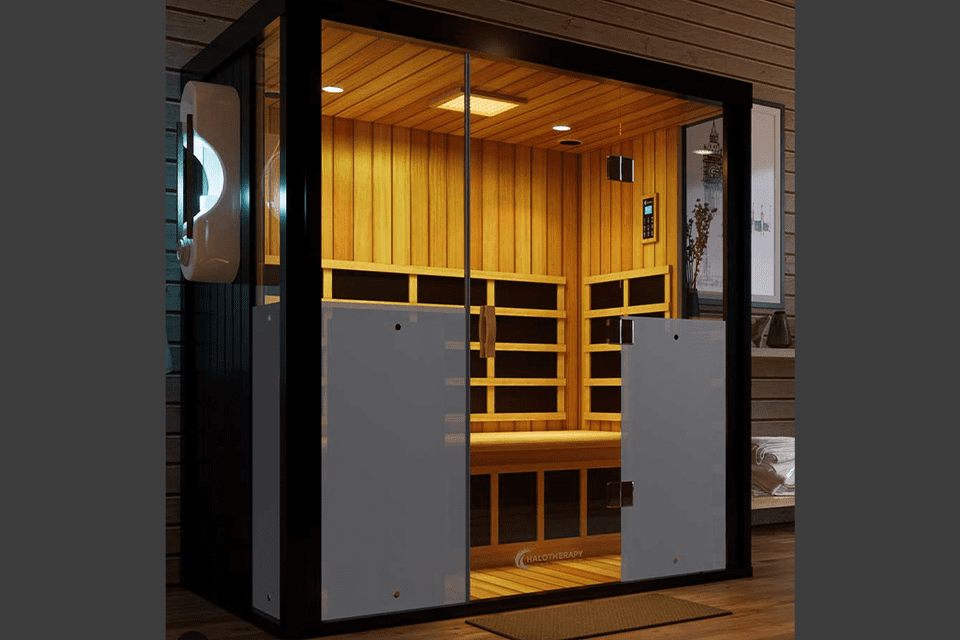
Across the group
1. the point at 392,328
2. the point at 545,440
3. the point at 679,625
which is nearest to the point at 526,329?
the point at 545,440

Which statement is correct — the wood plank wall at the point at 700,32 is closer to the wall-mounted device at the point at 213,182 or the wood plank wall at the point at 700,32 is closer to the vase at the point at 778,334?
the vase at the point at 778,334

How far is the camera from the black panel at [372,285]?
3.41m

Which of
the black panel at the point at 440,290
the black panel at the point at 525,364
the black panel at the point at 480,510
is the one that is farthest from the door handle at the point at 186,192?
the black panel at the point at 480,510

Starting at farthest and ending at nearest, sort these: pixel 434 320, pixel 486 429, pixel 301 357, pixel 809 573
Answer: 1. pixel 486 429
2. pixel 434 320
3. pixel 301 357
4. pixel 809 573

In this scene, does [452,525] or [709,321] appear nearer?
[452,525]

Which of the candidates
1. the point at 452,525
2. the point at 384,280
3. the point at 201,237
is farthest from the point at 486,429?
the point at 201,237

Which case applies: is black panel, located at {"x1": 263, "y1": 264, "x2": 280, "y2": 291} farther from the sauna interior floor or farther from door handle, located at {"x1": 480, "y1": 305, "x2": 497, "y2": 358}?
the sauna interior floor

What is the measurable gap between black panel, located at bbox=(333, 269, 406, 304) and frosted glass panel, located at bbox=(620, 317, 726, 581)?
1121 millimetres

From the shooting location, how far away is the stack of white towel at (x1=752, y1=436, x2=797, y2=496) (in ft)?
18.2

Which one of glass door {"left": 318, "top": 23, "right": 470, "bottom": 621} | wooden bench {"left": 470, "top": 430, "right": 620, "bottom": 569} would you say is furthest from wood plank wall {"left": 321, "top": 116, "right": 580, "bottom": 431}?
wooden bench {"left": 470, "top": 430, "right": 620, "bottom": 569}

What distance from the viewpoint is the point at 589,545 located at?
422 cm

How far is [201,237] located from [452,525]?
1405 millimetres

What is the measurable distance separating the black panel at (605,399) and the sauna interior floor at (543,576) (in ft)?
2.06

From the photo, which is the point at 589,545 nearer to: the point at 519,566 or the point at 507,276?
the point at 519,566
